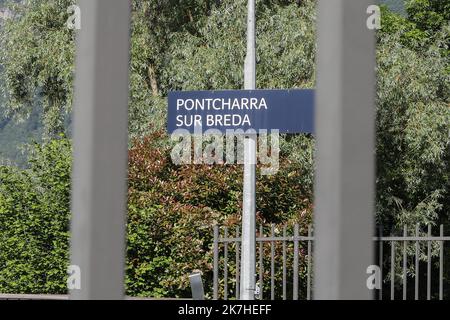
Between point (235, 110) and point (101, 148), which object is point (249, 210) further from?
point (101, 148)

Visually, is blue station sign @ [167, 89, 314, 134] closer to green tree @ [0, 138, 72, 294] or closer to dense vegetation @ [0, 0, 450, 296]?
dense vegetation @ [0, 0, 450, 296]

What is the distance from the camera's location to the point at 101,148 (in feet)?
6.49

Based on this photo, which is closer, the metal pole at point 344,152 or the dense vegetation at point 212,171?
the metal pole at point 344,152

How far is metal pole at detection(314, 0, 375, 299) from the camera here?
192 centimetres

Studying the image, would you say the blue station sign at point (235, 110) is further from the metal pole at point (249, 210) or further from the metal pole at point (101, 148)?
the metal pole at point (101, 148)

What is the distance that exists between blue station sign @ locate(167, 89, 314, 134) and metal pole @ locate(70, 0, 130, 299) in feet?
14.8

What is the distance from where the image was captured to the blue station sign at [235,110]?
679 centimetres

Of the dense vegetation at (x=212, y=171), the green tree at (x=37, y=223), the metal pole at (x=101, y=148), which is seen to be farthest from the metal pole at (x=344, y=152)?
the green tree at (x=37, y=223)

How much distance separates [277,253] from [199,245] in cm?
153

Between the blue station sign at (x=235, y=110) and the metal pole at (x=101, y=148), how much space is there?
4.51 metres

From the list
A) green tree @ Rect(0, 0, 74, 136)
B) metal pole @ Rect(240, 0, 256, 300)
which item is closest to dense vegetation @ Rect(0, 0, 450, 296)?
green tree @ Rect(0, 0, 74, 136)

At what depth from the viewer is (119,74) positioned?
1.99m
